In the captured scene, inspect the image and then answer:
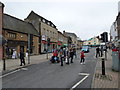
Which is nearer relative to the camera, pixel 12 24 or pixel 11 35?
pixel 11 35

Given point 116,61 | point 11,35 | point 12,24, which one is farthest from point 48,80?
point 12,24

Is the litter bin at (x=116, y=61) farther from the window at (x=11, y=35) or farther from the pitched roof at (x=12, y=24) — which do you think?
the window at (x=11, y=35)

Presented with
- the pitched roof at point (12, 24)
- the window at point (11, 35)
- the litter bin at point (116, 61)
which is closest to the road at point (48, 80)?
the litter bin at point (116, 61)

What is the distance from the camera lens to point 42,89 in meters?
5.31

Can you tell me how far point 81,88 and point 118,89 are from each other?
1477mm

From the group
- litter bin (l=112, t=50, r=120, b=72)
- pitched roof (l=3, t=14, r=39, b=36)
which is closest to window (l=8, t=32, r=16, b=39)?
pitched roof (l=3, t=14, r=39, b=36)

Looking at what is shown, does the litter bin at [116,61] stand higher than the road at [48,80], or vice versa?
the litter bin at [116,61]

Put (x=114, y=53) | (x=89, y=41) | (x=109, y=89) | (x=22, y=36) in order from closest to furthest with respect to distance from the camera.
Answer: (x=109, y=89) → (x=114, y=53) → (x=22, y=36) → (x=89, y=41)

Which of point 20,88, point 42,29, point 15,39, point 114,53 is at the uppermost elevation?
point 42,29

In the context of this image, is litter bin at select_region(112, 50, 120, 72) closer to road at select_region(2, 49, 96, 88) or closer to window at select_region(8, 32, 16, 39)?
road at select_region(2, 49, 96, 88)

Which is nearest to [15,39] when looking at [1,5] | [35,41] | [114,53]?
[1,5]

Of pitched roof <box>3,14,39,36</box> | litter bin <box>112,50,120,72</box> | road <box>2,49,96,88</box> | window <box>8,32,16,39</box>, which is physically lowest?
road <box>2,49,96,88</box>

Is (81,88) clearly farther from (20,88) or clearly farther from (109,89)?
(20,88)

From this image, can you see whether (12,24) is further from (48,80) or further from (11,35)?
(48,80)
